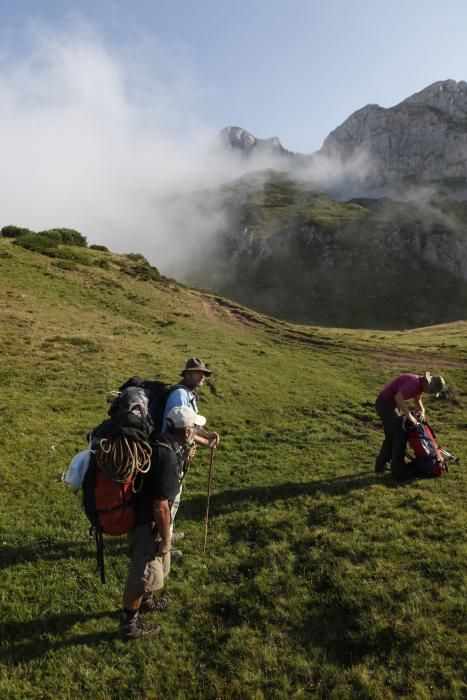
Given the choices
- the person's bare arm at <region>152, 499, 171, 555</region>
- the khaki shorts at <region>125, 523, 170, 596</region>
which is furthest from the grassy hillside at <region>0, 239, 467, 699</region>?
the person's bare arm at <region>152, 499, 171, 555</region>

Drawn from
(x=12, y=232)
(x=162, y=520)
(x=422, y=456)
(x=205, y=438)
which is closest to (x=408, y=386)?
(x=422, y=456)

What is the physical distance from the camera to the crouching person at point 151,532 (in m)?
5.66

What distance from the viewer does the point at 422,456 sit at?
11.7m

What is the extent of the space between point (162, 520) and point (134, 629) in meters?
1.97

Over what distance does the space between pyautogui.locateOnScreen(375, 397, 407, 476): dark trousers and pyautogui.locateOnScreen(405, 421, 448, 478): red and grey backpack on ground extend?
0.70 feet

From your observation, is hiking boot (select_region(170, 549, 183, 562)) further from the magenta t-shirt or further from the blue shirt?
the magenta t-shirt

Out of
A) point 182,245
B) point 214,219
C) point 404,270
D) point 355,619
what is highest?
point 214,219

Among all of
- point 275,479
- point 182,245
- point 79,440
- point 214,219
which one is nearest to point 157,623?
point 275,479

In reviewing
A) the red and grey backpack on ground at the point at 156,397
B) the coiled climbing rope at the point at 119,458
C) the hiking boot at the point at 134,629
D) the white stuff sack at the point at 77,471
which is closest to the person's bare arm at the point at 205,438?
the red and grey backpack on ground at the point at 156,397

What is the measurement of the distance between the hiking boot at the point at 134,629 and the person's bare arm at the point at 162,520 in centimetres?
133

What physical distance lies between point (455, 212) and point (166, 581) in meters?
150

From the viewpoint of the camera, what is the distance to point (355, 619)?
6523 mm

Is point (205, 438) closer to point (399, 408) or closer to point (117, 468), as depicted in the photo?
point (117, 468)

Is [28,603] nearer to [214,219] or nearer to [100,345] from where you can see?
[100,345]
